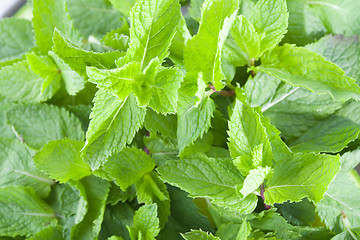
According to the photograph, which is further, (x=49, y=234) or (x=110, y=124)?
(x=49, y=234)

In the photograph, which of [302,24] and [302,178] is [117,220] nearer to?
[302,178]

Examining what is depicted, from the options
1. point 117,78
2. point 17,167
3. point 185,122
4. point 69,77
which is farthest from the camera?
point 17,167

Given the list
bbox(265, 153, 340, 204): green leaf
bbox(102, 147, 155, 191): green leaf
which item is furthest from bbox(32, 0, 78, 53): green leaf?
bbox(265, 153, 340, 204): green leaf

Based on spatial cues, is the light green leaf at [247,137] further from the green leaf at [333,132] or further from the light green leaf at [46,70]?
the light green leaf at [46,70]

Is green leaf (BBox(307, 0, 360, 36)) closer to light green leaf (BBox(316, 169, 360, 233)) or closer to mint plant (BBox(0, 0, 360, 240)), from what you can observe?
mint plant (BBox(0, 0, 360, 240))

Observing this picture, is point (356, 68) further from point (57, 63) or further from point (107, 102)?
point (57, 63)

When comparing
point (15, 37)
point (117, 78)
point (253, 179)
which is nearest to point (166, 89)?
point (117, 78)
